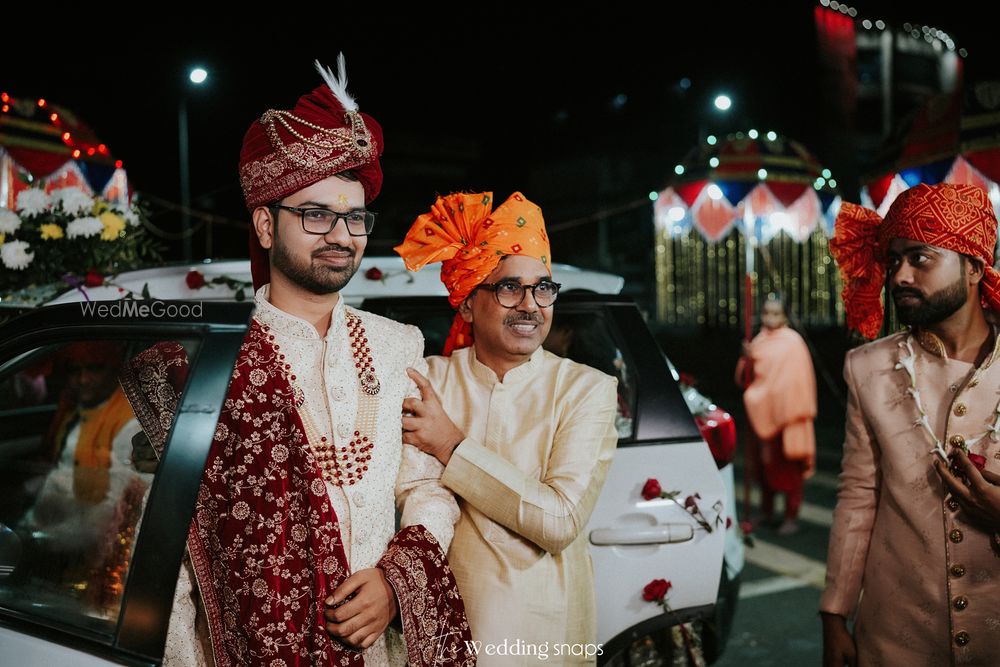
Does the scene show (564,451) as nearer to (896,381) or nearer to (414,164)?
(896,381)

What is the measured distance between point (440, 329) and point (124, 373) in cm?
196

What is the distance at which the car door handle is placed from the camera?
2.47 metres

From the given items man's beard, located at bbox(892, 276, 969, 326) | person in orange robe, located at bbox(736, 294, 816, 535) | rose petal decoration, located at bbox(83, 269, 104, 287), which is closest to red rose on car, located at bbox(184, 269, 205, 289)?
rose petal decoration, located at bbox(83, 269, 104, 287)

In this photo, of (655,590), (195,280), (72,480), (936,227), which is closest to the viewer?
(936,227)

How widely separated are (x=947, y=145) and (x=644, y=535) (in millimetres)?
4883

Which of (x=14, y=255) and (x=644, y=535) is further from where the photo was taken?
(x=14, y=255)

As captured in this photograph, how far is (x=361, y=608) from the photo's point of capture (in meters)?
1.60

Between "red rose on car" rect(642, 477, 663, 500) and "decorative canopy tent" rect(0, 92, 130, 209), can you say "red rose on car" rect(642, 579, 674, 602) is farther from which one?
"decorative canopy tent" rect(0, 92, 130, 209)

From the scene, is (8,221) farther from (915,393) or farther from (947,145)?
(947,145)

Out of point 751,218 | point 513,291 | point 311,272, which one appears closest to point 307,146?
point 311,272

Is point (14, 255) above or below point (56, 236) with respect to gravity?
below

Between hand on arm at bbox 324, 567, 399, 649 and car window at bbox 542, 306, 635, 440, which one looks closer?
hand on arm at bbox 324, 567, 399, 649

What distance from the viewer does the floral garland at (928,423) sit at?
6.31 feet

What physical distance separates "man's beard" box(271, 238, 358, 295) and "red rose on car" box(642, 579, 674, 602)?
152 centimetres
